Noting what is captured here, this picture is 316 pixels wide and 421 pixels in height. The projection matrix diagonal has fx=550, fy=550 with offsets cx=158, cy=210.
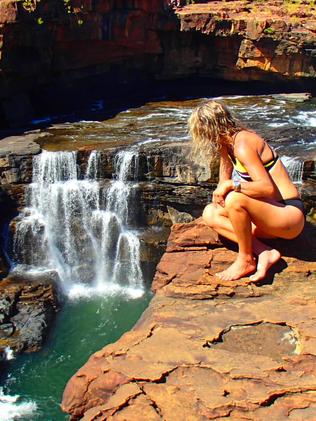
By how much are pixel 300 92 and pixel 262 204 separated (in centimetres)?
1322

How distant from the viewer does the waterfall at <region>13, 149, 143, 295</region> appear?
1030 cm

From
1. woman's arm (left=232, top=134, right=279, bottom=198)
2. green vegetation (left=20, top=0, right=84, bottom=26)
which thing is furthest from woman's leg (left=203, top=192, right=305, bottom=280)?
green vegetation (left=20, top=0, right=84, bottom=26)

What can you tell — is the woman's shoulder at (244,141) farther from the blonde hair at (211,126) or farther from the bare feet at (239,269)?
the bare feet at (239,269)

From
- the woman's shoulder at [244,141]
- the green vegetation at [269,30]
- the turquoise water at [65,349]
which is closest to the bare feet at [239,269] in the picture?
the woman's shoulder at [244,141]

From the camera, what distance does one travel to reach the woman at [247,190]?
141 inches

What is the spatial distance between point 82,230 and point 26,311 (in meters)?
2.15

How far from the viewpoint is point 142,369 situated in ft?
9.41

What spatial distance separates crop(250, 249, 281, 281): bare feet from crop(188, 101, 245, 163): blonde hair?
2.79 ft

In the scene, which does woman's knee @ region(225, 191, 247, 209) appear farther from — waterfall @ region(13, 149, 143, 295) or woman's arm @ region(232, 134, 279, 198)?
waterfall @ region(13, 149, 143, 295)

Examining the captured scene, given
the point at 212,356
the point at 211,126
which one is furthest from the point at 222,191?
the point at 212,356

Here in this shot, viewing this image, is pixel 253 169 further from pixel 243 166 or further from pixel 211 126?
pixel 211 126

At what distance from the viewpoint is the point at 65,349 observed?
8.07 metres

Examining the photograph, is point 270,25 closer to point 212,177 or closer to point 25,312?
point 212,177

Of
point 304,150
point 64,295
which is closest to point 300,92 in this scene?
point 304,150
